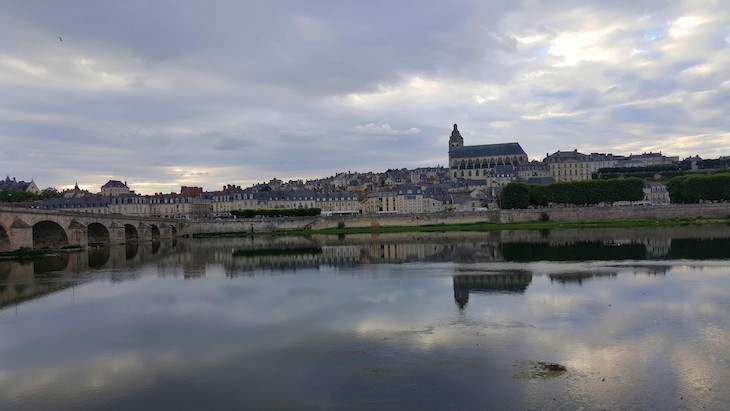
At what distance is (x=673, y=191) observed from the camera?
63.1m

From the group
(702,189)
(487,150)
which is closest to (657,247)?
(702,189)

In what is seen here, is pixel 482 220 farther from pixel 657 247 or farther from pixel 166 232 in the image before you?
pixel 166 232

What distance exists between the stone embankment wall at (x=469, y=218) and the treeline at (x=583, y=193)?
8.73 feet

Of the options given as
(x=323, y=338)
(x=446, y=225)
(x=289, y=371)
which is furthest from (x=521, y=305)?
(x=446, y=225)

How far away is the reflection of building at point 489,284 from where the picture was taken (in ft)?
58.8

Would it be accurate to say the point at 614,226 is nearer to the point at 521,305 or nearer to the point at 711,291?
the point at 711,291

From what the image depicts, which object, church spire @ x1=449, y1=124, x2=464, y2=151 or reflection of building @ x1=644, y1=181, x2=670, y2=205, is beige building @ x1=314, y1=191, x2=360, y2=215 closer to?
reflection of building @ x1=644, y1=181, x2=670, y2=205

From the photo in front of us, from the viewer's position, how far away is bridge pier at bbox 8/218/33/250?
127 ft

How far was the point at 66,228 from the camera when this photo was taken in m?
43.9

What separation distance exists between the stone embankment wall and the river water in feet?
117

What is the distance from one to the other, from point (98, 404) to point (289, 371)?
3.20 meters

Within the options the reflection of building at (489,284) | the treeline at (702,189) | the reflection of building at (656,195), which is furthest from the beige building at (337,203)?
the reflection of building at (489,284)

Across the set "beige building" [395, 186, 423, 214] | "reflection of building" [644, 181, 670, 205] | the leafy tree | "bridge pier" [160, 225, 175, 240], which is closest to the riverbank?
the leafy tree

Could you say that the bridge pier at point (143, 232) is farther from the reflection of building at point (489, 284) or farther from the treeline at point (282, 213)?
the reflection of building at point (489, 284)
